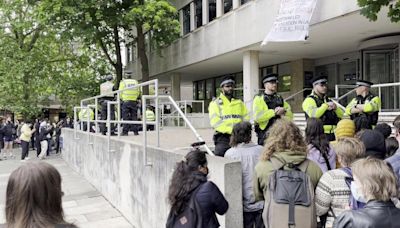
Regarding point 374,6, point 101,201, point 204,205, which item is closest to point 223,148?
point 204,205

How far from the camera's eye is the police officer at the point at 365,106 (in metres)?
6.29

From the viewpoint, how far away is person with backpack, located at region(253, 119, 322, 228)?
10.3 feet

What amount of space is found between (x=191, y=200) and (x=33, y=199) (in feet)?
A: 5.08

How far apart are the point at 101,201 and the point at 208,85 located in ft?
62.6

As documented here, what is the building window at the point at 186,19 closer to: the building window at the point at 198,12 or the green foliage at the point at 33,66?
the building window at the point at 198,12

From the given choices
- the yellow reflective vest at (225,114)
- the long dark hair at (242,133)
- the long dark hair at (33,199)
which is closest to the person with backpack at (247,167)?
the long dark hair at (242,133)

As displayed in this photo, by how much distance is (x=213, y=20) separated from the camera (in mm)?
18172

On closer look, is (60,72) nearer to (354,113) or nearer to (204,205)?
(354,113)

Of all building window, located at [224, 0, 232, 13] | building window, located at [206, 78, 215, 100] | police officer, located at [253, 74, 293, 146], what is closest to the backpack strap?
police officer, located at [253, 74, 293, 146]

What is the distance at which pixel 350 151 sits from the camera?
3.21 m

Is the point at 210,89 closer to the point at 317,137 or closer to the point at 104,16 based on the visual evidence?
the point at 104,16

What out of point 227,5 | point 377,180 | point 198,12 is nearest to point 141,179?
point 377,180

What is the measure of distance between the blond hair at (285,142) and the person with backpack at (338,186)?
308 millimetres

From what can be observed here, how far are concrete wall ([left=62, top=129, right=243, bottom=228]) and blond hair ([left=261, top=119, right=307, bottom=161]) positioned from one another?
571mm
